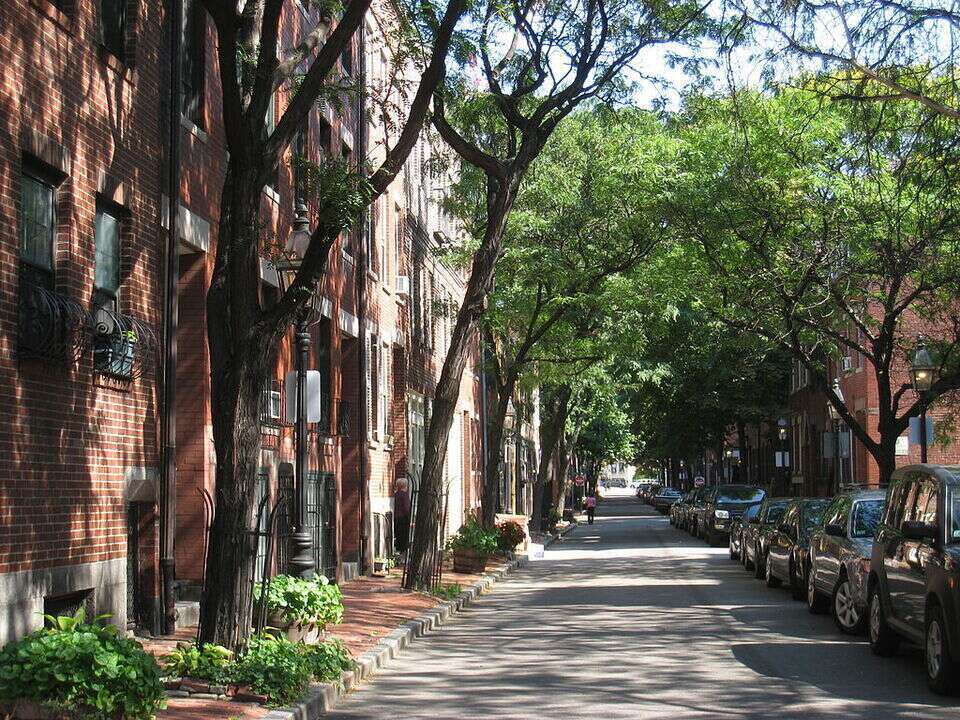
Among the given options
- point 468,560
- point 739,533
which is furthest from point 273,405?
point 739,533

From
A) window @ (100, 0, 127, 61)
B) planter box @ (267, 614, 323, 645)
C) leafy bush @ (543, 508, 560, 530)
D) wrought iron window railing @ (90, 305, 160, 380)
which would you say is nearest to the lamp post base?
planter box @ (267, 614, 323, 645)

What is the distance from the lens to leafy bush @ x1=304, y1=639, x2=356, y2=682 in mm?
10945

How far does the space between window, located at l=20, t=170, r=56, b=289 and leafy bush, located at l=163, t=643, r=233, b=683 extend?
3.59 m

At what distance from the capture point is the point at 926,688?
36.5 ft

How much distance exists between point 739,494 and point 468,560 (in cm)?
1652

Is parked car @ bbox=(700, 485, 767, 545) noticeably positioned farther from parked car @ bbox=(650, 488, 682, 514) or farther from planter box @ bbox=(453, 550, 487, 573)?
parked car @ bbox=(650, 488, 682, 514)

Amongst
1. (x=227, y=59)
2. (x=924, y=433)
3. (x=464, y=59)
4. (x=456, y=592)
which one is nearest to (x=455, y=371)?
(x=456, y=592)

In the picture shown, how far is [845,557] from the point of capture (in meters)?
15.5

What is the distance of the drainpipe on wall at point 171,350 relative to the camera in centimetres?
1413

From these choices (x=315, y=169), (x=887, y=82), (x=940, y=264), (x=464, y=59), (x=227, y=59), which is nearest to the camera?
(x=227, y=59)

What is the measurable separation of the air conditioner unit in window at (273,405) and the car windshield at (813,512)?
27.3 ft

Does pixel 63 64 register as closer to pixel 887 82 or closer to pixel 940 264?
pixel 887 82

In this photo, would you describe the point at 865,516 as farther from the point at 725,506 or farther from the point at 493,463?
the point at 725,506

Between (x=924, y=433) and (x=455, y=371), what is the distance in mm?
9092
